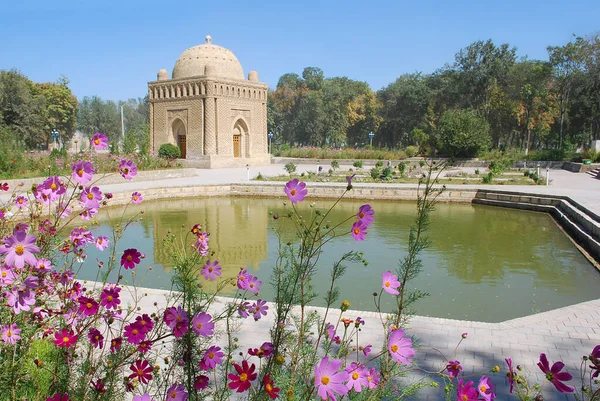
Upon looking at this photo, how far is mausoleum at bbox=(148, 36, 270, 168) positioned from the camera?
2581 cm

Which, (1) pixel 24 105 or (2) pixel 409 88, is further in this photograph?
(2) pixel 409 88

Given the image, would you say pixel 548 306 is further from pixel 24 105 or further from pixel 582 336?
pixel 24 105

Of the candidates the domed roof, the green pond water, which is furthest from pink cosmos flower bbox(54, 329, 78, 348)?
the domed roof

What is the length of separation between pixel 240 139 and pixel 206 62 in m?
4.65

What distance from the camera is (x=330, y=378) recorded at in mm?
1253

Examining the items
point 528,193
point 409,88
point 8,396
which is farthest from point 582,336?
point 409,88

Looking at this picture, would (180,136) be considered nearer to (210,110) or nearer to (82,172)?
(210,110)

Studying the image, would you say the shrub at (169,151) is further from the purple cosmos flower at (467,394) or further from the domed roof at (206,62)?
the purple cosmos flower at (467,394)

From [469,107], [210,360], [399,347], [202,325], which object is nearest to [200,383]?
[210,360]

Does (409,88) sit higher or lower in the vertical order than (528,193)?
higher

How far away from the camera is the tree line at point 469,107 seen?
27844 millimetres

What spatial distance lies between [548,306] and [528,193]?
8.44m

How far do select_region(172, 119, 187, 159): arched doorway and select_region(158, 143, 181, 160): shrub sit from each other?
62.8 inches

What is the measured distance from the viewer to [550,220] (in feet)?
37.6
